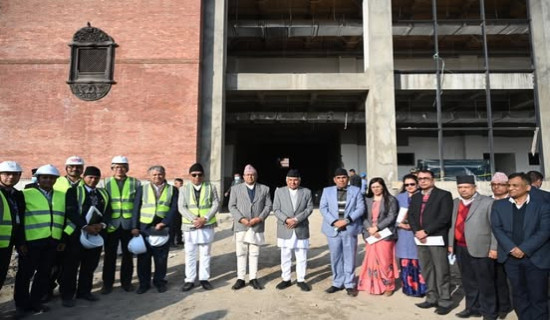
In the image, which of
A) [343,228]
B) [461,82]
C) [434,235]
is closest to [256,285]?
[343,228]

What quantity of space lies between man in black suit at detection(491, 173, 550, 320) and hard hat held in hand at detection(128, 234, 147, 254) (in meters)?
4.47

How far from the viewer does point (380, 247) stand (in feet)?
15.7

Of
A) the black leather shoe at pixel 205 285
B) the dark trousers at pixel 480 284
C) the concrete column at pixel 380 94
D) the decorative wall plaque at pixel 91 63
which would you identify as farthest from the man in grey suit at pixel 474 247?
the decorative wall plaque at pixel 91 63

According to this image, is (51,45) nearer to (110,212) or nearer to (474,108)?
(110,212)

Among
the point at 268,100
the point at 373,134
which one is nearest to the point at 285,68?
the point at 268,100

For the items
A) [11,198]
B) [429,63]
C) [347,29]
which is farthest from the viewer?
[429,63]

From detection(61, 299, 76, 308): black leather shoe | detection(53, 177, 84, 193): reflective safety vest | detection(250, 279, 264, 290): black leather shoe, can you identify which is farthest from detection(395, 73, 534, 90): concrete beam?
detection(61, 299, 76, 308): black leather shoe

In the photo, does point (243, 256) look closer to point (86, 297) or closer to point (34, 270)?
point (86, 297)

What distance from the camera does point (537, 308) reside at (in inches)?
129

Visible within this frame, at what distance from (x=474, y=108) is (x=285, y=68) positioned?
10.9m

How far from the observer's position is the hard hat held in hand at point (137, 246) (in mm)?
4621

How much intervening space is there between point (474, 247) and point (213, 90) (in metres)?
11.2

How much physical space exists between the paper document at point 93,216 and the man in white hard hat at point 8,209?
2.41ft

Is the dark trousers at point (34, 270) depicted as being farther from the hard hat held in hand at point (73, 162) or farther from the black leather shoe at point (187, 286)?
the black leather shoe at point (187, 286)
